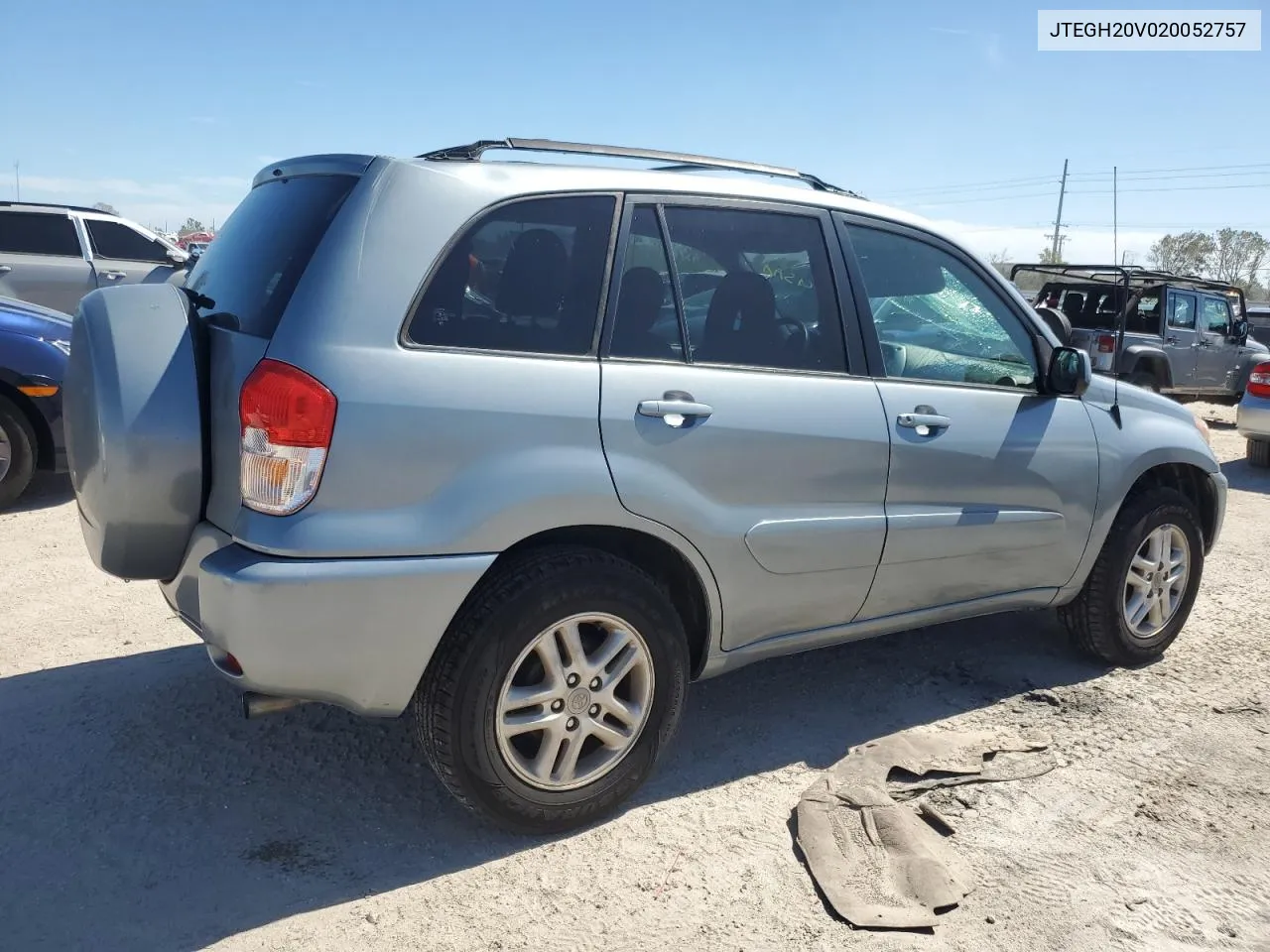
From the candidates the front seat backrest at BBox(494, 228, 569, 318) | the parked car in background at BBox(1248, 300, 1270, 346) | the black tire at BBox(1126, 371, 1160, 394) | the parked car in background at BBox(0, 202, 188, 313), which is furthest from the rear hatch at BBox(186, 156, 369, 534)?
the parked car in background at BBox(1248, 300, 1270, 346)

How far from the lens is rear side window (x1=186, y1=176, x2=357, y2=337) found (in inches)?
106

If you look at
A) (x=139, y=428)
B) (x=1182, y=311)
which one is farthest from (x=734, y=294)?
(x=1182, y=311)

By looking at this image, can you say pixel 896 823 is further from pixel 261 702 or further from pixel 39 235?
pixel 39 235

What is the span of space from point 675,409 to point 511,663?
830 mm

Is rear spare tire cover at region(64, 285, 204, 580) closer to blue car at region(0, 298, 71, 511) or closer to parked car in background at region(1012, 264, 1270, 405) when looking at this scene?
blue car at region(0, 298, 71, 511)

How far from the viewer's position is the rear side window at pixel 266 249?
271 cm

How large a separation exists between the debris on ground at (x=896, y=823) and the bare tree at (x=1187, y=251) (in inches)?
2543

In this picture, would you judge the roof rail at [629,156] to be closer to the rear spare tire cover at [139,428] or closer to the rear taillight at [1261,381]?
the rear spare tire cover at [139,428]

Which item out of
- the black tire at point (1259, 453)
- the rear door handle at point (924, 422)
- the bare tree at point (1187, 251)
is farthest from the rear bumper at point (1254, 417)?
the bare tree at point (1187, 251)

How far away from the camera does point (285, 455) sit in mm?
2488

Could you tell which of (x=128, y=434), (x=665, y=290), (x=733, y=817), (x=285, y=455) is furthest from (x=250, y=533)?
(x=733, y=817)

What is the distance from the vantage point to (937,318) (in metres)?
3.85

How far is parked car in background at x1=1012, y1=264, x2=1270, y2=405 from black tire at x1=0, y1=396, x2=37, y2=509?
36.3 feet

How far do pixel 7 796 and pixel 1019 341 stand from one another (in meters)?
3.72
